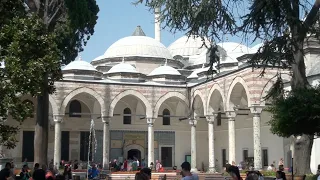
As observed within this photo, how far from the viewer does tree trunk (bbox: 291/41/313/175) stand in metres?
9.24

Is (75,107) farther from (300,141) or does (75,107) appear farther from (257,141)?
(300,141)

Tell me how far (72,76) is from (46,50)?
50.9 ft

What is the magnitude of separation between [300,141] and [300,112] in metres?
1.68

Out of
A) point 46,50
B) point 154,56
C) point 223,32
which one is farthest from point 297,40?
point 154,56

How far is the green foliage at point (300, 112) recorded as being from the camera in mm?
8031

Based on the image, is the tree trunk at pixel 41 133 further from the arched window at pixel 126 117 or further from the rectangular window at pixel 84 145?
the arched window at pixel 126 117

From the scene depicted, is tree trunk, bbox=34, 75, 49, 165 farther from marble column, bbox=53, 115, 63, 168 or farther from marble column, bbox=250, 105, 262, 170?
marble column, bbox=53, 115, 63, 168

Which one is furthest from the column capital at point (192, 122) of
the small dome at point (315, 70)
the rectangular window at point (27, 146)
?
the rectangular window at point (27, 146)

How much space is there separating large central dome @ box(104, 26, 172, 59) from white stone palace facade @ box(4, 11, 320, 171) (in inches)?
2.8

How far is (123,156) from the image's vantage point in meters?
25.5

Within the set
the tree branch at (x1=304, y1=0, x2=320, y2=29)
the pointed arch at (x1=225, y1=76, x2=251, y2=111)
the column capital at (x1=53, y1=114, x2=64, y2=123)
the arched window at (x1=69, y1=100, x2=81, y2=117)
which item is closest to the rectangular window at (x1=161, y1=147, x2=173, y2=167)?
the arched window at (x1=69, y1=100, x2=81, y2=117)

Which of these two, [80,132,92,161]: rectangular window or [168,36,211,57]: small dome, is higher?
[168,36,211,57]: small dome

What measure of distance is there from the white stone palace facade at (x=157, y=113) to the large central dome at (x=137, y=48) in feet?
0.23

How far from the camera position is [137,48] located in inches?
1157
